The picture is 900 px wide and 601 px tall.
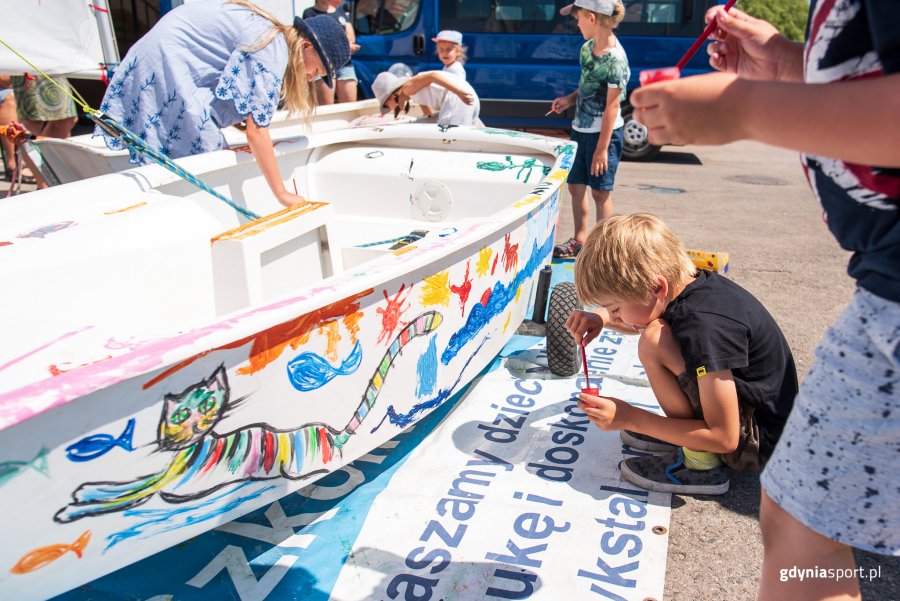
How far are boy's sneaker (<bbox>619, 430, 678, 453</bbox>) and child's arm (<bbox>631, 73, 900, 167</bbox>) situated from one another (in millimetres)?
1513

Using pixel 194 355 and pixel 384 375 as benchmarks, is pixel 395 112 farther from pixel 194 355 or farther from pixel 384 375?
pixel 194 355

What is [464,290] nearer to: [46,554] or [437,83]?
[46,554]

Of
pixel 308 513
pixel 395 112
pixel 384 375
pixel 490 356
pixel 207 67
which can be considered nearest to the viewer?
pixel 384 375

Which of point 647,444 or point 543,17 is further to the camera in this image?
point 543,17

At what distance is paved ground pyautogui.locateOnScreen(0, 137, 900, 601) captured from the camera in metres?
1.78

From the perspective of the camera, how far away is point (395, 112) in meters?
4.50

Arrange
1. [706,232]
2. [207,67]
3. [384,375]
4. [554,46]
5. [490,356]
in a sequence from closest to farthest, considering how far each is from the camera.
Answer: [384,375], [490,356], [207,67], [706,232], [554,46]

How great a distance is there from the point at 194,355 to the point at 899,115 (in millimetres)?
1145

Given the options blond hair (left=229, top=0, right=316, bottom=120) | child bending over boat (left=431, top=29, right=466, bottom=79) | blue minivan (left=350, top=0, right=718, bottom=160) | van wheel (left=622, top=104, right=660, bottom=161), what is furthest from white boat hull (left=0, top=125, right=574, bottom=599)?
van wheel (left=622, top=104, right=660, bottom=161)

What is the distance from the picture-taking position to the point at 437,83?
14.3ft

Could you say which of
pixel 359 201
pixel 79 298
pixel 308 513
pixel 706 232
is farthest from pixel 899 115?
pixel 706 232

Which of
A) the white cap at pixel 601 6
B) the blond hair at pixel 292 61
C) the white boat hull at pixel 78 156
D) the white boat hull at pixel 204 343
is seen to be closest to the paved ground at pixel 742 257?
the white boat hull at pixel 204 343

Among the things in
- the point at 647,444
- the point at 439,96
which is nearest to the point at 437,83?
the point at 439,96

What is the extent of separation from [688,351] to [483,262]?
2.22 ft
